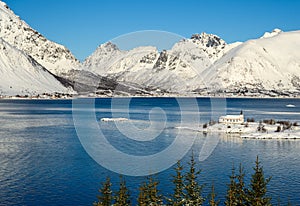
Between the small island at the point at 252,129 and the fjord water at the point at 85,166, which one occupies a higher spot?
the small island at the point at 252,129

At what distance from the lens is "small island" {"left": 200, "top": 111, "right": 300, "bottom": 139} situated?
74812 mm

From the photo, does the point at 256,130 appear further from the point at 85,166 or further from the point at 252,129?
the point at 85,166

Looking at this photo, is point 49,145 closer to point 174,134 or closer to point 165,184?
point 174,134

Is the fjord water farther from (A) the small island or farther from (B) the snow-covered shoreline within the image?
(A) the small island

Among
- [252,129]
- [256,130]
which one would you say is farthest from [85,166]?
[252,129]

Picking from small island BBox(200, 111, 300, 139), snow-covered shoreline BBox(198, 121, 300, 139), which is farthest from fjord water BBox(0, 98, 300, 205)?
small island BBox(200, 111, 300, 139)

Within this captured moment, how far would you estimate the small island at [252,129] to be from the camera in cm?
7481

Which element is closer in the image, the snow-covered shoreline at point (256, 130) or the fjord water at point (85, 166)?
the fjord water at point (85, 166)

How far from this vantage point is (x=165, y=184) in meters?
41.3

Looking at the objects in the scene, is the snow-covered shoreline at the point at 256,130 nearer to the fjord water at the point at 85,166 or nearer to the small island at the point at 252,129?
the small island at the point at 252,129

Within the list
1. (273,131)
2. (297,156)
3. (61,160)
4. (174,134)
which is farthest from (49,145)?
(273,131)

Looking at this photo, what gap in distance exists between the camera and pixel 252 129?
83.2m

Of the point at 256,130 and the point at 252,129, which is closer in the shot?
the point at 256,130

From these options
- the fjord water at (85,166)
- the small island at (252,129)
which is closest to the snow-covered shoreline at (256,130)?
the small island at (252,129)
